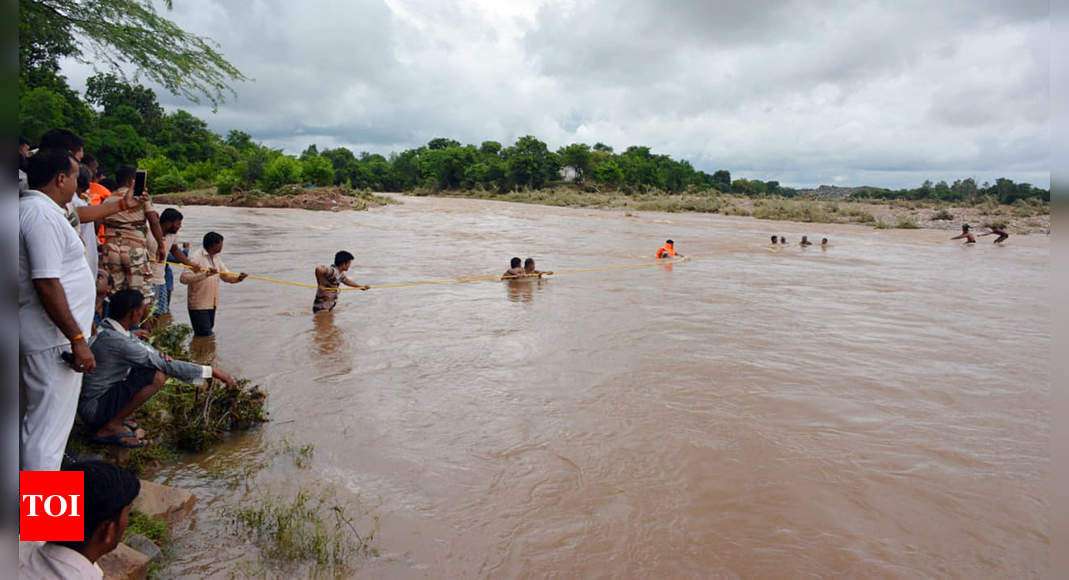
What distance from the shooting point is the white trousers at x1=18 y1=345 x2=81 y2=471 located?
2.81 meters

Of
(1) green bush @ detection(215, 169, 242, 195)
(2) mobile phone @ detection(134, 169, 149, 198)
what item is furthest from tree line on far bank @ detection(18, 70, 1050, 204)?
(2) mobile phone @ detection(134, 169, 149, 198)

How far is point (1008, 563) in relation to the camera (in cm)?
356

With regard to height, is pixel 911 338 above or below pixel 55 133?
below

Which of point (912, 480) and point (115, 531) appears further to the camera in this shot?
point (912, 480)

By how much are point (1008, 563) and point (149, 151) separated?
1885 inches

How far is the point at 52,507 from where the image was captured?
2105mm

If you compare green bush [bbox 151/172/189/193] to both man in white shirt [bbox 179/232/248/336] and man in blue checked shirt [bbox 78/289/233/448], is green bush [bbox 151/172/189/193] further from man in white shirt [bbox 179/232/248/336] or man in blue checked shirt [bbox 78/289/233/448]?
man in blue checked shirt [bbox 78/289/233/448]

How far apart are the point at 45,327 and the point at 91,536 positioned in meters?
1.29

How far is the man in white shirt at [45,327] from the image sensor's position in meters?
2.81

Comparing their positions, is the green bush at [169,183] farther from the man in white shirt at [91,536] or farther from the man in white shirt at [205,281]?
the man in white shirt at [91,536]

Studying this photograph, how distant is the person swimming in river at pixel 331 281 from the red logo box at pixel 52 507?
6.35 m

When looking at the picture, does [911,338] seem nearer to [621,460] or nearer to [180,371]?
[621,460]

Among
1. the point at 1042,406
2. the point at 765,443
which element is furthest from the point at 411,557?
the point at 1042,406

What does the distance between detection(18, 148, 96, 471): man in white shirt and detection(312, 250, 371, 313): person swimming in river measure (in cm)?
541
